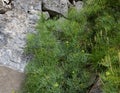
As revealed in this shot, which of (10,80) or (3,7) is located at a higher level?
(3,7)

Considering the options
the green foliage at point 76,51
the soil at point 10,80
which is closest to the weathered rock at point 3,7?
the green foliage at point 76,51

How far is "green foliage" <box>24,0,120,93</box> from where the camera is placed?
153 inches

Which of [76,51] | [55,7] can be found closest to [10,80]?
[76,51]

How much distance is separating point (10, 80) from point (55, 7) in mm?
1840

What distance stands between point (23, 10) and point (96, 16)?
1278 millimetres

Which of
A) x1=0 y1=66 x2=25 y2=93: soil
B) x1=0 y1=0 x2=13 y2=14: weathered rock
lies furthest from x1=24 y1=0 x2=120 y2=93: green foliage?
x1=0 y1=0 x2=13 y2=14: weathered rock

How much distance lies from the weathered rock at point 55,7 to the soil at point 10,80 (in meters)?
1.57

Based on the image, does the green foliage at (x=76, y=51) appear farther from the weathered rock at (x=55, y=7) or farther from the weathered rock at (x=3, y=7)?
the weathered rock at (x=3, y=7)

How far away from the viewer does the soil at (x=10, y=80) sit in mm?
4031

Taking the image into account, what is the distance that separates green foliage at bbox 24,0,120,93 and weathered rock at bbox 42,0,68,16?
0.87ft

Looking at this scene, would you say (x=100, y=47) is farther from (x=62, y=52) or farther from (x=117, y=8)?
(x=117, y=8)

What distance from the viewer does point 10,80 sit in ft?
13.6

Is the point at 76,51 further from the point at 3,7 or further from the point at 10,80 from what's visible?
the point at 3,7

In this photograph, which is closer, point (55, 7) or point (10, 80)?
point (10, 80)
